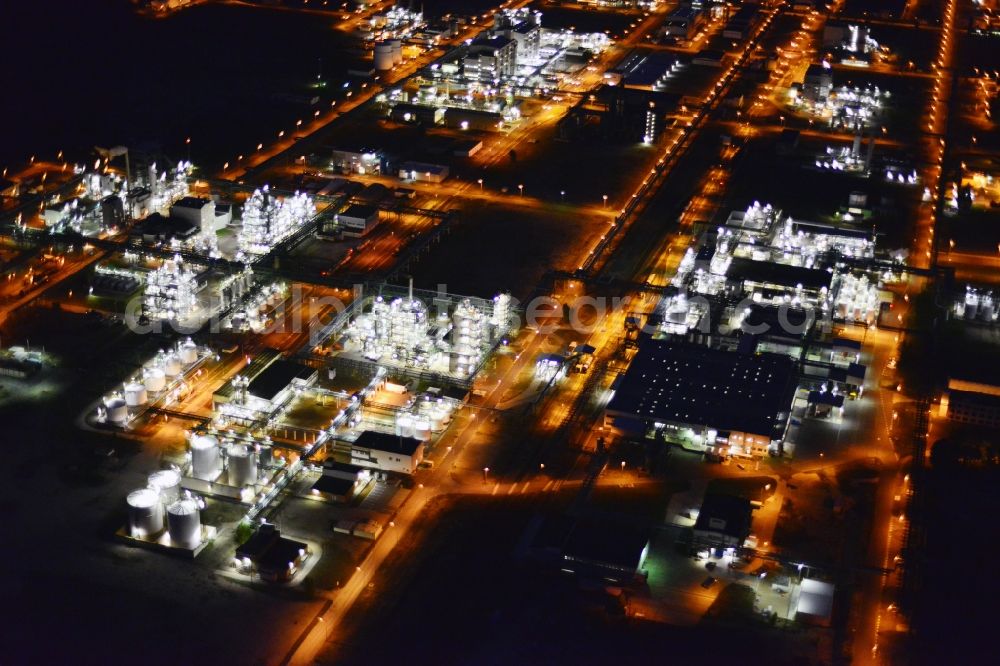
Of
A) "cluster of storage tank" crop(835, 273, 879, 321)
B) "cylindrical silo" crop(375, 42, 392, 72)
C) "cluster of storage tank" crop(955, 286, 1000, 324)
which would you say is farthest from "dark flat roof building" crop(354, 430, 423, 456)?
"cylindrical silo" crop(375, 42, 392, 72)

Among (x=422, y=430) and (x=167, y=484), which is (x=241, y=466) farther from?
(x=422, y=430)

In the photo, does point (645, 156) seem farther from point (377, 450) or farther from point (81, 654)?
point (81, 654)

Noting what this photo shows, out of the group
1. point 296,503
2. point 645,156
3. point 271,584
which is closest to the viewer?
point 271,584

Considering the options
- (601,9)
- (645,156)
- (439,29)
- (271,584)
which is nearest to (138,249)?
(271,584)

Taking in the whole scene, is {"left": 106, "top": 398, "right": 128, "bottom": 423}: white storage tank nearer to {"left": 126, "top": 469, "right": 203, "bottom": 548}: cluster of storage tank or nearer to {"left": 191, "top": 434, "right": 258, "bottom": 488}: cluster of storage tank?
{"left": 191, "top": 434, "right": 258, "bottom": 488}: cluster of storage tank

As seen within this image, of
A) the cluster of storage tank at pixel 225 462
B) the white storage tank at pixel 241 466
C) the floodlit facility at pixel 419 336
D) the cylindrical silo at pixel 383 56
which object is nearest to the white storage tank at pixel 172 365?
the floodlit facility at pixel 419 336
